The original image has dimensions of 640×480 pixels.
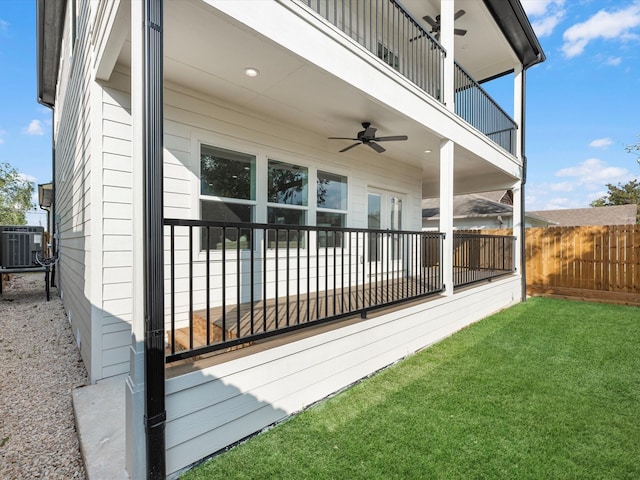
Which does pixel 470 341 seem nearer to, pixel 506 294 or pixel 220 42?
pixel 506 294

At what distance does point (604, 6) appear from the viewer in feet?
37.8

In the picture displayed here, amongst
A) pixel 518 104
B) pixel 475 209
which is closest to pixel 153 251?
pixel 518 104

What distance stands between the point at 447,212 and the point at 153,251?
14.3 ft

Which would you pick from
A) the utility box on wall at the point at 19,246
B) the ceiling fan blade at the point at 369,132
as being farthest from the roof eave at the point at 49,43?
the ceiling fan blade at the point at 369,132

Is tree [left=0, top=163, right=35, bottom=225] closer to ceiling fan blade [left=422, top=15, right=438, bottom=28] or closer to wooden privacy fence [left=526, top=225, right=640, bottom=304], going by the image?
ceiling fan blade [left=422, top=15, right=438, bottom=28]

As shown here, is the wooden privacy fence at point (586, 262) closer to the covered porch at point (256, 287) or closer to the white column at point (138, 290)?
the covered porch at point (256, 287)

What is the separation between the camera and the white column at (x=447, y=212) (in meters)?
4.86

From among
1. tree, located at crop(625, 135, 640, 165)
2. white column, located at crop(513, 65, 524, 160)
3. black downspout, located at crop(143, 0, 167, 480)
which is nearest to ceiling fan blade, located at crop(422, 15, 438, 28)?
white column, located at crop(513, 65, 524, 160)

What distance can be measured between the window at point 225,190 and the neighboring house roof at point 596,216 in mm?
21839

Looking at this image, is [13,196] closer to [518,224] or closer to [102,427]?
[102,427]

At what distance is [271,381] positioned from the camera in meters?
2.47

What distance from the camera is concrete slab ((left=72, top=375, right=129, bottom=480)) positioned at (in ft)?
6.45

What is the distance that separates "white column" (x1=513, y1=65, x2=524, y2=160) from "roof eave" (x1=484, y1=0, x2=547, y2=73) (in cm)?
20

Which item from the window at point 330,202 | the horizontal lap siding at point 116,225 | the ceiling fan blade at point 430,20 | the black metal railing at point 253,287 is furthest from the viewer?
the ceiling fan blade at point 430,20
